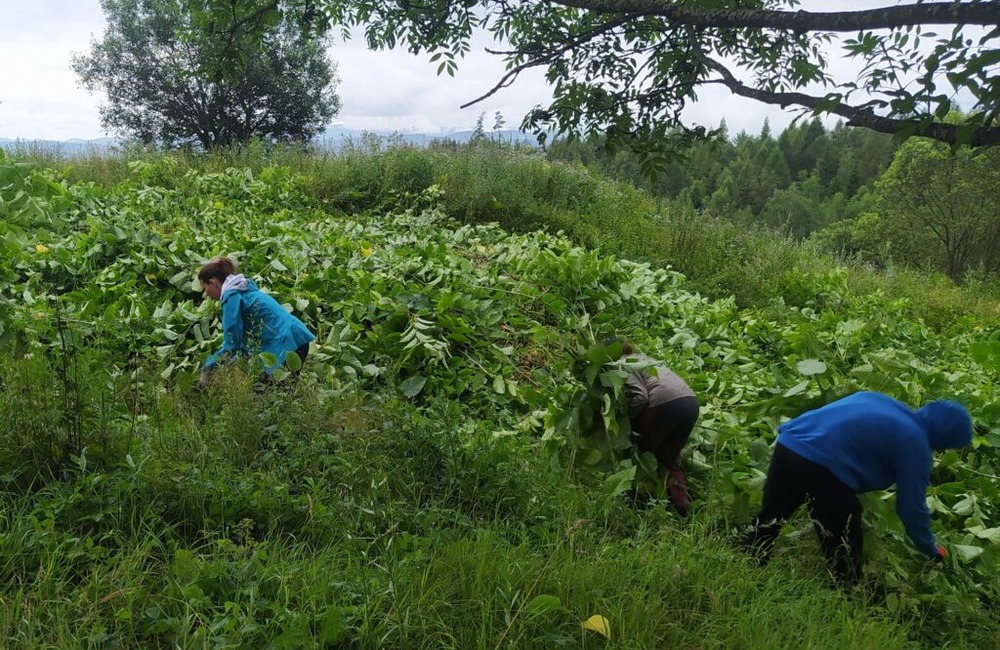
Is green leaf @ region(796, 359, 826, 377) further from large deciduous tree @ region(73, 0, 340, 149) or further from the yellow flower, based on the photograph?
large deciduous tree @ region(73, 0, 340, 149)

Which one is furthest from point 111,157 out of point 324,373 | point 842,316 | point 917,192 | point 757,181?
point 757,181

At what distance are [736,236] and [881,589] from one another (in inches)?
320

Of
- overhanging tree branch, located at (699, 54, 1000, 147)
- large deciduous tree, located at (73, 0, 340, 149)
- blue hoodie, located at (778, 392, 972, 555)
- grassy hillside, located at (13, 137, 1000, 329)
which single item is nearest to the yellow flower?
blue hoodie, located at (778, 392, 972, 555)

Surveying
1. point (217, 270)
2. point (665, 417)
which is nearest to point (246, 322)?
point (217, 270)

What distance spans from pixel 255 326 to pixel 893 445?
3781 millimetres

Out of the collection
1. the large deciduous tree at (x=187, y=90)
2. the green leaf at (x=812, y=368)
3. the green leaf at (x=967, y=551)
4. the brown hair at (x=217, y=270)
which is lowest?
the green leaf at (x=967, y=551)

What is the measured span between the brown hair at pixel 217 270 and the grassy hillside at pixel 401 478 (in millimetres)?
669

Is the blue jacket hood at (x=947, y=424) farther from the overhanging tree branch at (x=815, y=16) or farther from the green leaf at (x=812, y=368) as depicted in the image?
the overhanging tree branch at (x=815, y=16)

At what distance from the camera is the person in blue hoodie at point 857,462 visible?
2879 millimetres

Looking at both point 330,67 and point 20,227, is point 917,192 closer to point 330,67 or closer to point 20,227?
point 330,67

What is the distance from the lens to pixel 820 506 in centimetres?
301

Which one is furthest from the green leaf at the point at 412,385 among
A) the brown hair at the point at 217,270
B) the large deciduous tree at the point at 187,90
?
the large deciduous tree at the point at 187,90

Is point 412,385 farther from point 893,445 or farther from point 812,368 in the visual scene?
point 893,445

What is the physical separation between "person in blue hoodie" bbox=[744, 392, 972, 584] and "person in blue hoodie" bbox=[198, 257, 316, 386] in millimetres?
3060
